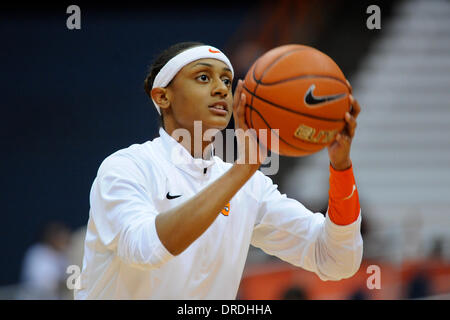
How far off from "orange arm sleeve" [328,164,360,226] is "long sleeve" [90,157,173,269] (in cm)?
98

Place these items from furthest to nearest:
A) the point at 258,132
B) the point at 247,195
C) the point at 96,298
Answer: the point at 247,195 < the point at 96,298 < the point at 258,132

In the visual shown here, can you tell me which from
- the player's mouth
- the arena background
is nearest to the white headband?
the player's mouth

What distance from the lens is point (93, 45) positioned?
13.1 metres

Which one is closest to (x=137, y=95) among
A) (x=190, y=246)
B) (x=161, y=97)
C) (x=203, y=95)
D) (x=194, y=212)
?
(x=161, y=97)

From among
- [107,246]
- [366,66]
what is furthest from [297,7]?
[107,246]

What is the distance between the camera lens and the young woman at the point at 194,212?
131 inches

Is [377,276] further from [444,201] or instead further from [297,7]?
[297,7]

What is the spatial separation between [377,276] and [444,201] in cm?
467

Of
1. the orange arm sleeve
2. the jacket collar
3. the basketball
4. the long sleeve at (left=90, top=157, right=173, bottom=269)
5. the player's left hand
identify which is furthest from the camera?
the jacket collar

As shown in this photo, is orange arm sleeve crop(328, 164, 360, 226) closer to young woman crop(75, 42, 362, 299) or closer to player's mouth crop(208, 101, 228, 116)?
young woman crop(75, 42, 362, 299)

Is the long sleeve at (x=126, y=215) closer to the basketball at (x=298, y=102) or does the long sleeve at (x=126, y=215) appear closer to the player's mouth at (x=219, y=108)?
the player's mouth at (x=219, y=108)

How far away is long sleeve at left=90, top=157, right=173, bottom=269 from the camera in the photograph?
331 cm

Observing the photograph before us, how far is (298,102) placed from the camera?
3.45m

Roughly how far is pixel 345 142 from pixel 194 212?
2.97 ft
